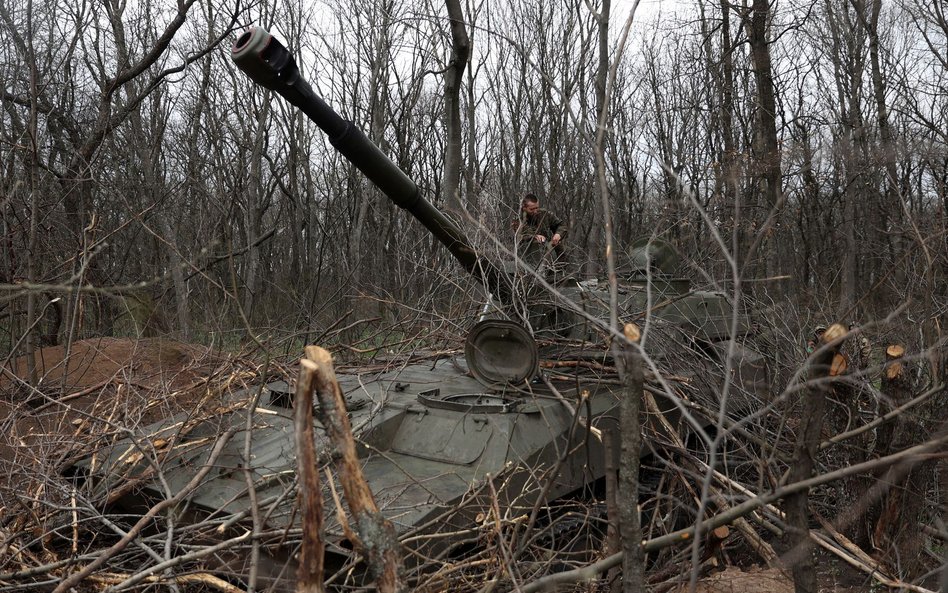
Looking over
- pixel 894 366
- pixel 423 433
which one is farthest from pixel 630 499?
pixel 894 366

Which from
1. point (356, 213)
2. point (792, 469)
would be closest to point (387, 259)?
point (356, 213)

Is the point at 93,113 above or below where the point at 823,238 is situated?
above

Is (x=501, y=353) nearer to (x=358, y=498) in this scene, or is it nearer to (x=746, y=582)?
(x=746, y=582)

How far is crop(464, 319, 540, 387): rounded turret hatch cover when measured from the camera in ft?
17.3

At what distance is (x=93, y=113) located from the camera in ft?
54.1

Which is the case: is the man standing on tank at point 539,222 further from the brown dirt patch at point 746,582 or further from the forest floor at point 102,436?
the brown dirt patch at point 746,582

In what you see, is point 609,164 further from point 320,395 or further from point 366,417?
point 320,395

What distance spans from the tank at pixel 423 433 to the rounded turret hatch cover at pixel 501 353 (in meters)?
0.01

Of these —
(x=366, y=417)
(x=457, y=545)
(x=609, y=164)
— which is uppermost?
(x=609, y=164)

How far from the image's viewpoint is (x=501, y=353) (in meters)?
5.45

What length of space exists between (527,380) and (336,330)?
1662 mm

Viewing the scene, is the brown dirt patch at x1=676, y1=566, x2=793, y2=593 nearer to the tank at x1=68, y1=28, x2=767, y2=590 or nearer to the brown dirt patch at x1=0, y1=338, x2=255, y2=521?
the tank at x1=68, y1=28, x2=767, y2=590

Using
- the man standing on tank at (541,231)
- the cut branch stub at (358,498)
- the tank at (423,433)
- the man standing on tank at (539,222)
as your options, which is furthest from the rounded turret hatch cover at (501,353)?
the cut branch stub at (358,498)

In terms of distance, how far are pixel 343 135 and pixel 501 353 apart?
5.98 ft
